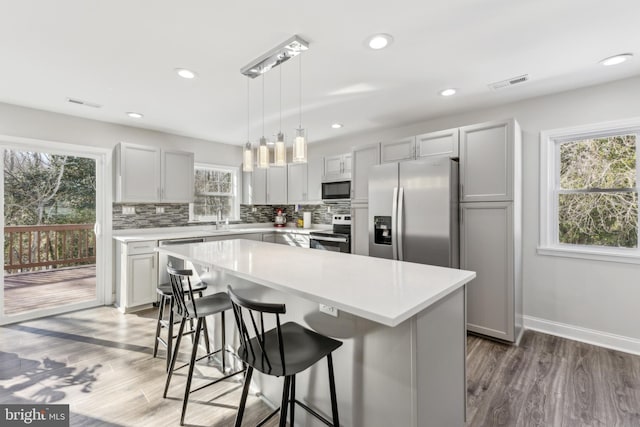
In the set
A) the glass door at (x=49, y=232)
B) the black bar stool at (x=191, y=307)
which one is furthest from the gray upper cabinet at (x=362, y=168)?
the glass door at (x=49, y=232)

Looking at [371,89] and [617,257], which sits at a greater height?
[371,89]

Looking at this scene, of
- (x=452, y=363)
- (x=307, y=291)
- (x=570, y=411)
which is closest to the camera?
(x=307, y=291)

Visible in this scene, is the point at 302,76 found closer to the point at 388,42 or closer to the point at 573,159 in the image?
the point at 388,42

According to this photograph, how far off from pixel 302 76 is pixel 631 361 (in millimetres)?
3708

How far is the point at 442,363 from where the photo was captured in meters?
1.44

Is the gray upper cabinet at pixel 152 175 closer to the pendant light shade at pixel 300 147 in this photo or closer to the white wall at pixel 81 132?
the white wall at pixel 81 132

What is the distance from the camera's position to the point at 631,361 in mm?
2520

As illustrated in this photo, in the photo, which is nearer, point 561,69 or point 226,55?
point 226,55

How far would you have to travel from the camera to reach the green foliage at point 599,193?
2.80m

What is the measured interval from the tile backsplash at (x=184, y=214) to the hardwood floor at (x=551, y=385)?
9.77ft

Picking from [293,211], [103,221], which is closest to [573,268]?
[293,211]

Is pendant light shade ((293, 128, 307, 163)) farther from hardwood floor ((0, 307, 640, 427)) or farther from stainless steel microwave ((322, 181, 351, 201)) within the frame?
stainless steel microwave ((322, 181, 351, 201))

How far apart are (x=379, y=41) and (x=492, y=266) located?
7.51ft

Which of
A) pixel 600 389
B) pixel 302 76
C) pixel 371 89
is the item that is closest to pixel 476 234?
pixel 600 389
